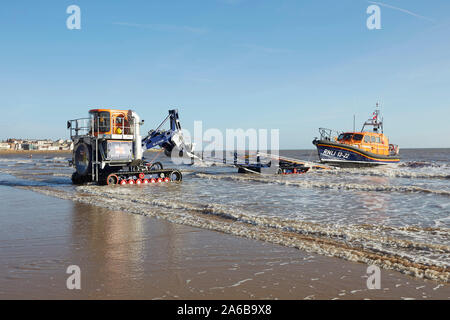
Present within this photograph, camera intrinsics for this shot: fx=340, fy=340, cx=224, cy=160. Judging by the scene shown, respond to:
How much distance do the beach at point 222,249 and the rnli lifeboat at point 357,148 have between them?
1655 cm

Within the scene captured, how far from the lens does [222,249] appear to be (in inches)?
244

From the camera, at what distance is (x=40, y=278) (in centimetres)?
470

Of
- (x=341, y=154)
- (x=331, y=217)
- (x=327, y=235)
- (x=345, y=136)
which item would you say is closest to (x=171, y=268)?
(x=327, y=235)

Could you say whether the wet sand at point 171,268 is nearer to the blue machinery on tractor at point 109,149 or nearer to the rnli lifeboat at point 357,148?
the blue machinery on tractor at point 109,149

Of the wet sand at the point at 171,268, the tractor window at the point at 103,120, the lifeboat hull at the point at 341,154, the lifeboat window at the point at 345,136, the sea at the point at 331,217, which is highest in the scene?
the tractor window at the point at 103,120

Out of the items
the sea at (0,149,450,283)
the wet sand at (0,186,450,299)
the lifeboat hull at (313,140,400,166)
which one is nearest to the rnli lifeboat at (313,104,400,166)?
the lifeboat hull at (313,140,400,166)

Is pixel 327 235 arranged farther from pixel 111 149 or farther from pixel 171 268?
pixel 111 149

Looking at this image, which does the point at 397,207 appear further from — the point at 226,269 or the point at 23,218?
the point at 23,218

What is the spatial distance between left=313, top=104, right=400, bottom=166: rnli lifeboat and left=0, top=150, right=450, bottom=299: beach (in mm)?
16554

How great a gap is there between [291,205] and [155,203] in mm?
4629

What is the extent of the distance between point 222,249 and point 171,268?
1.31 metres

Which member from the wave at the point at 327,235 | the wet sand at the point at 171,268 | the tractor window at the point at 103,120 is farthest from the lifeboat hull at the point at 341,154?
the wet sand at the point at 171,268

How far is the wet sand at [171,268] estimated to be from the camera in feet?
14.0
